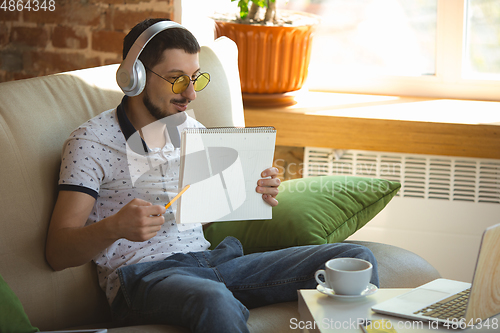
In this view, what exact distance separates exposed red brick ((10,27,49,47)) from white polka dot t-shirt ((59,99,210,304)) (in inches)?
47.0

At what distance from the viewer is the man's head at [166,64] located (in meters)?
1.29

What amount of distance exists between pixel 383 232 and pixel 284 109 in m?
0.65

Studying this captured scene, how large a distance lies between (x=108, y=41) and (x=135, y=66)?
1.13m

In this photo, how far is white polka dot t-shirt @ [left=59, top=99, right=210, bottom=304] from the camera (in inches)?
47.3

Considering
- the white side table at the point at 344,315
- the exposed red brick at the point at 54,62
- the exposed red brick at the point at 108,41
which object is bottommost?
the white side table at the point at 344,315

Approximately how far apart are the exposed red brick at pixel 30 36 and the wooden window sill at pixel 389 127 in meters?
0.98

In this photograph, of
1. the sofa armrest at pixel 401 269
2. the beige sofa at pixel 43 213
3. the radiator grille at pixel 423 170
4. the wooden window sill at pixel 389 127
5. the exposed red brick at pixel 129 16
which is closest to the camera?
the beige sofa at pixel 43 213

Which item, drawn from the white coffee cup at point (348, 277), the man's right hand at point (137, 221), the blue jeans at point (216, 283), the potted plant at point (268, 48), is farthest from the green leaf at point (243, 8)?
the white coffee cup at point (348, 277)

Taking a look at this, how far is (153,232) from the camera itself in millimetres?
1087

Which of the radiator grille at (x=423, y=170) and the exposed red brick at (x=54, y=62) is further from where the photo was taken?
the exposed red brick at (x=54, y=62)

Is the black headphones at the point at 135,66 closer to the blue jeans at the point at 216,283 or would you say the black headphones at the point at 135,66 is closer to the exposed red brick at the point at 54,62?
the blue jeans at the point at 216,283

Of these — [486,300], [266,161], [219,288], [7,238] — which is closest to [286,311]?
[219,288]

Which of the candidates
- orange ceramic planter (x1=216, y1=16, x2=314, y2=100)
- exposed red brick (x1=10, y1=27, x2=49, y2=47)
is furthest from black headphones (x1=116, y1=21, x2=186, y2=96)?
exposed red brick (x1=10, y1=27, x2=49, y2=47)

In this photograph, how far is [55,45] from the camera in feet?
7.62
